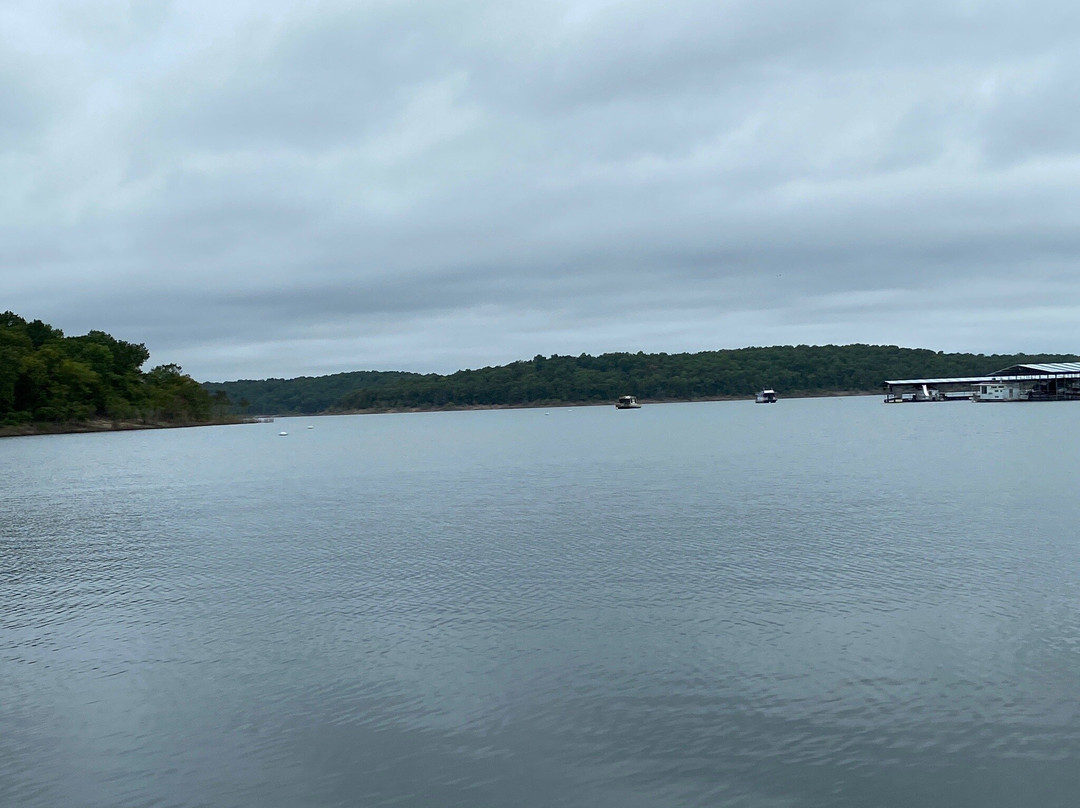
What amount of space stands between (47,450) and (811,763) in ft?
465

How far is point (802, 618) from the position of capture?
22641 mm

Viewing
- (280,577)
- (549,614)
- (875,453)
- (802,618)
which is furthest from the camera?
(875,453)

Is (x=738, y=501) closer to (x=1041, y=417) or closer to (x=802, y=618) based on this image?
(x=802, y=618)

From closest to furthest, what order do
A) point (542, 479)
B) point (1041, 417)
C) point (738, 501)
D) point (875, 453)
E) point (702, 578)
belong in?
point (702, 578) < point (738, 501) < point (542, 479) < point (875, 453) < point (1041, 417)

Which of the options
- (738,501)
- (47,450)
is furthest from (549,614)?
(47,450)

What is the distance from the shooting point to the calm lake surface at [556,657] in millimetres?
14086

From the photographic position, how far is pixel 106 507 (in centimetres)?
5634

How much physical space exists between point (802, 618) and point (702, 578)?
18.1 feet

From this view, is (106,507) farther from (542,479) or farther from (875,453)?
(875,453)

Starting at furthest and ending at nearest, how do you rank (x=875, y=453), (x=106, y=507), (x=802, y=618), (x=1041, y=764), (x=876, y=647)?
(x=875, y=453)
(x=106, y=507)
(x=802, y=618)
(x=876, y=647)
(x=1041, y=764)

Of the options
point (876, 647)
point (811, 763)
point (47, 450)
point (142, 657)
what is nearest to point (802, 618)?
point (876, 647)

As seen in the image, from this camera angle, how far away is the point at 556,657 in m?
20.2

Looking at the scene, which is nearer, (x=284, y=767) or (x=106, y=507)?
(x=284, y=767)

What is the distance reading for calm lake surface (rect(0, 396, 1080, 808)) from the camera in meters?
14.1
